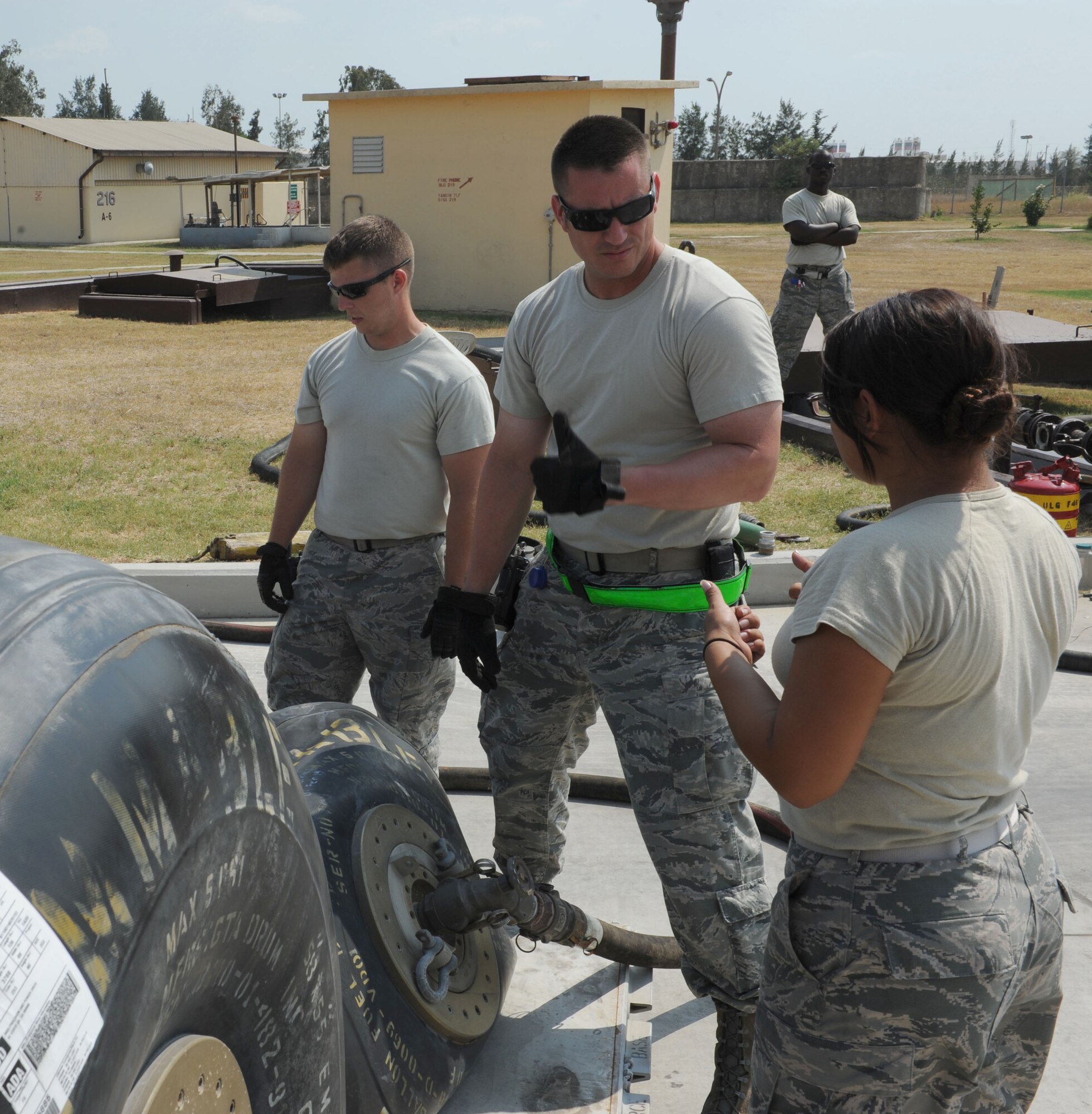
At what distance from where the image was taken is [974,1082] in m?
1.88

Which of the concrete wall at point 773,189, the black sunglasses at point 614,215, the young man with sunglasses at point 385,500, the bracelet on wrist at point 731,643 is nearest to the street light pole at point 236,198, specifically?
the concrete wall at point 773,189

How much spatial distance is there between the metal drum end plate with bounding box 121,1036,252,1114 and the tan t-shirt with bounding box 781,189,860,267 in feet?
30.5

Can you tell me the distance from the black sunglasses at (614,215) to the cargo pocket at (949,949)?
1.63 metres

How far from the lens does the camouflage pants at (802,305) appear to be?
33.6ft

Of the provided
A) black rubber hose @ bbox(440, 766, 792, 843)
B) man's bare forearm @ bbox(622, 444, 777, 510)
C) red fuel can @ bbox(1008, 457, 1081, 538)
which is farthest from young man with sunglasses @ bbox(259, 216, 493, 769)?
red fuel can @ bbox(1008, 457, 1081, 538)

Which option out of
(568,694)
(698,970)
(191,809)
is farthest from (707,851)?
(191,809)

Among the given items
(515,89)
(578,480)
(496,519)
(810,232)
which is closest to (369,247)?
(496,519)

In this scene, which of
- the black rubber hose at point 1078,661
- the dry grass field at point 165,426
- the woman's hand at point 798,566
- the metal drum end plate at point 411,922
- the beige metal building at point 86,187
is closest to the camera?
the woman's hand at point 798,566

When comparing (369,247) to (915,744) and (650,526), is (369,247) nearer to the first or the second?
(650,526)

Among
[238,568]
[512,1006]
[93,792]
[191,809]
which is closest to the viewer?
[93,792]

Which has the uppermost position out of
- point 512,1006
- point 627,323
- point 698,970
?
point 627,323

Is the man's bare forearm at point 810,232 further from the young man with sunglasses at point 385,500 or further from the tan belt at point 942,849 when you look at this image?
the tan belt at point 942,849

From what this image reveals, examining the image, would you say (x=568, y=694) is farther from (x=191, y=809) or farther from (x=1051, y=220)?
(x=1051, y=220)

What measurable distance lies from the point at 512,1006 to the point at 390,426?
1.62 metres
